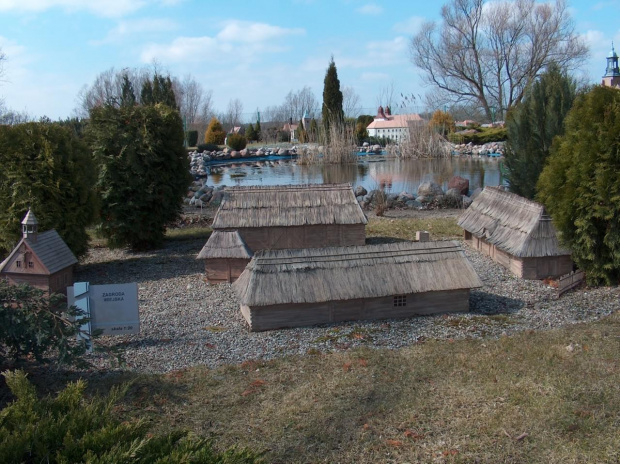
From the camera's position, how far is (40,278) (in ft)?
35.8

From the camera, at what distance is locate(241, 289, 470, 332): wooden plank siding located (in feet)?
30.1

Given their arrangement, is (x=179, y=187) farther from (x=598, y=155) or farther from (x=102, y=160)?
(x=598, y=155)

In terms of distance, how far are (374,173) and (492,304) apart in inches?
1013

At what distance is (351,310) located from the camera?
948cm

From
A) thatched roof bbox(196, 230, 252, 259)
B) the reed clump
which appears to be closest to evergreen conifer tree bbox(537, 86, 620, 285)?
thatched roof bbox(196, 230, 252, 259)

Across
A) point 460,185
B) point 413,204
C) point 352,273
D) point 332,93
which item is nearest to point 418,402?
point 352,273

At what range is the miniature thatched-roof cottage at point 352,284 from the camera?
30.1 ft

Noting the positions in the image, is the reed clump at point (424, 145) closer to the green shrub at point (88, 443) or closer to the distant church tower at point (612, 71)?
the distant church tower at point (612, 71)

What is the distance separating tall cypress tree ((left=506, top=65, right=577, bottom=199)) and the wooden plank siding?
273 inches

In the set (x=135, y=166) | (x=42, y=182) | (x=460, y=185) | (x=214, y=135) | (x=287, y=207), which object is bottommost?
(x=460, y=185)

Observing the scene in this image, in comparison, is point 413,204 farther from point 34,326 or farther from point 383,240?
point 34,326

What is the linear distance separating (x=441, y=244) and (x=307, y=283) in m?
2.62

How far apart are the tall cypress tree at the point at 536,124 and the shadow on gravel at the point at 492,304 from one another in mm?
5599

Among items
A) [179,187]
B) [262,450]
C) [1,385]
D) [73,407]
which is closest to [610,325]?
[262,450]
